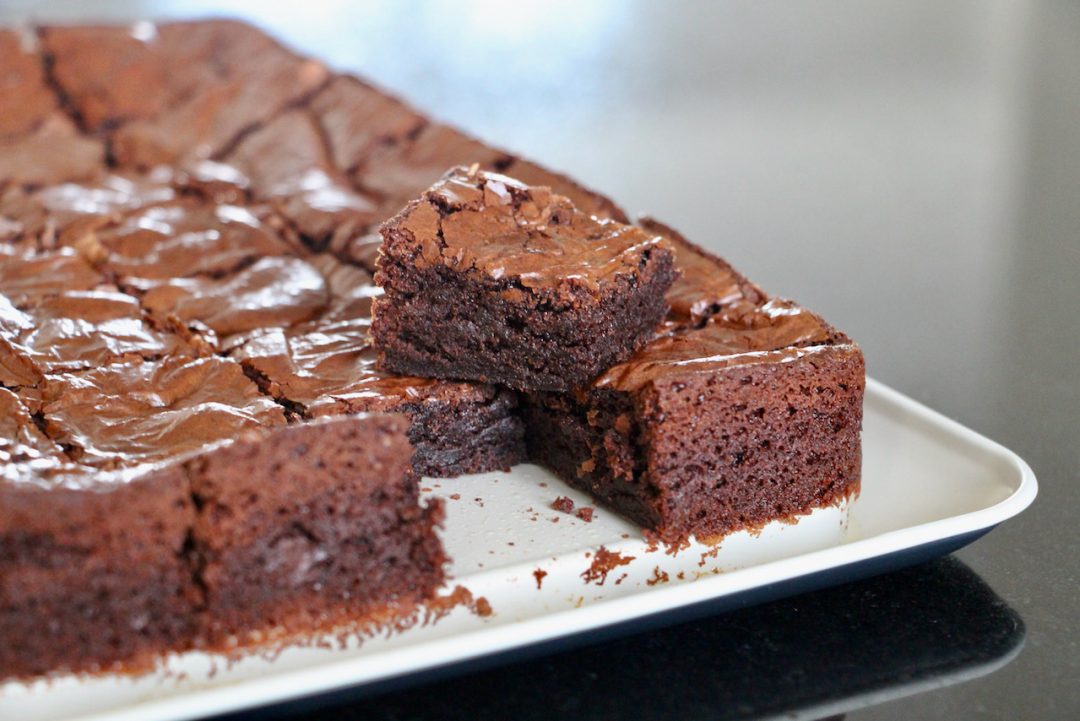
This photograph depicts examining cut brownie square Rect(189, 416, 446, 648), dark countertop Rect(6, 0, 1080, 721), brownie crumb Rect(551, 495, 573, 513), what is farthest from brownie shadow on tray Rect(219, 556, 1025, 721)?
brownie crumb Rect(551, 495, 573, 513)

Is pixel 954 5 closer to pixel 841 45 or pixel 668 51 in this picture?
pixel 841 45

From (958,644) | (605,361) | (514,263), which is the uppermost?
(514,263)

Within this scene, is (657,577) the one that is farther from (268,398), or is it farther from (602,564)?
(268,398)

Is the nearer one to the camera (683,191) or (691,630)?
(691,630)

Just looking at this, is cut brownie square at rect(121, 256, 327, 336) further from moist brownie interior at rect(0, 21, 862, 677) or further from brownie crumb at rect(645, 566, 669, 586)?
brownie crumb at rect(645, 566, 669, 586)

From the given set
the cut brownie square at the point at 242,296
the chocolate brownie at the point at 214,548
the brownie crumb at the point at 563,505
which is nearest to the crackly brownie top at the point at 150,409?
the chocolate brownie at the point at 214,548

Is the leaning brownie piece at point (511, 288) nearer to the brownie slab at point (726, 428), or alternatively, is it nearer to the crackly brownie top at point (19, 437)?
the brownie slab at point (726, 428)

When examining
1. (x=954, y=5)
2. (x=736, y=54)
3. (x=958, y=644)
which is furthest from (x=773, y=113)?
(x=958, y=644)
